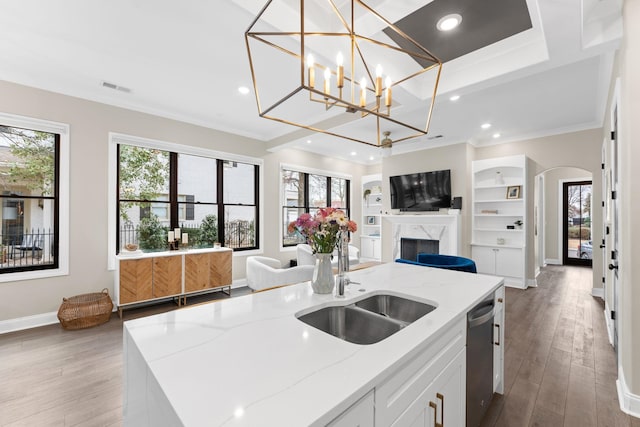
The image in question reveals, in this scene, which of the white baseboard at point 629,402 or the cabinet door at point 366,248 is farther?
the cabinet door at point 366,248

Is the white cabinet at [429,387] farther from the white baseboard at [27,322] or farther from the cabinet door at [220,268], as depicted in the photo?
the white baseboard at [27,322]

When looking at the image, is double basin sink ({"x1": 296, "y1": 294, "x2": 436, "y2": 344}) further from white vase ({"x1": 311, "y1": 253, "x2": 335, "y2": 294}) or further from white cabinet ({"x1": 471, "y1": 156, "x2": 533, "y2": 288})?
white cabinet ({"x1": 471, "y1": 156, "x2": 533, "y2": 288})

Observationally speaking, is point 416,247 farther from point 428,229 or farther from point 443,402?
point 443,402

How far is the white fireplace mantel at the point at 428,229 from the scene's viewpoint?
5.50 metres

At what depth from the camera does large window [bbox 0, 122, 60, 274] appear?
328 cm

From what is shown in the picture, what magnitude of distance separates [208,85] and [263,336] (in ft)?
10.8

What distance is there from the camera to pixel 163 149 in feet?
14.3

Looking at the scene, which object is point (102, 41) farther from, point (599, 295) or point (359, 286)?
point (599, 295)

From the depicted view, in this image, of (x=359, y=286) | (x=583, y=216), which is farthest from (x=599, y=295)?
(x=359, y=286)

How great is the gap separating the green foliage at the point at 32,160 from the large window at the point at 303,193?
11.8ft

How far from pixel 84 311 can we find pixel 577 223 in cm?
1066

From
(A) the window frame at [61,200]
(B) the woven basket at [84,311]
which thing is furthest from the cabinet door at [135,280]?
(A) the window frame at [61,200]

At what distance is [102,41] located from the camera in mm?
2570

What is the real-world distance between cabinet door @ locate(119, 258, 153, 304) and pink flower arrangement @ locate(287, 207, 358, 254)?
3.06m
